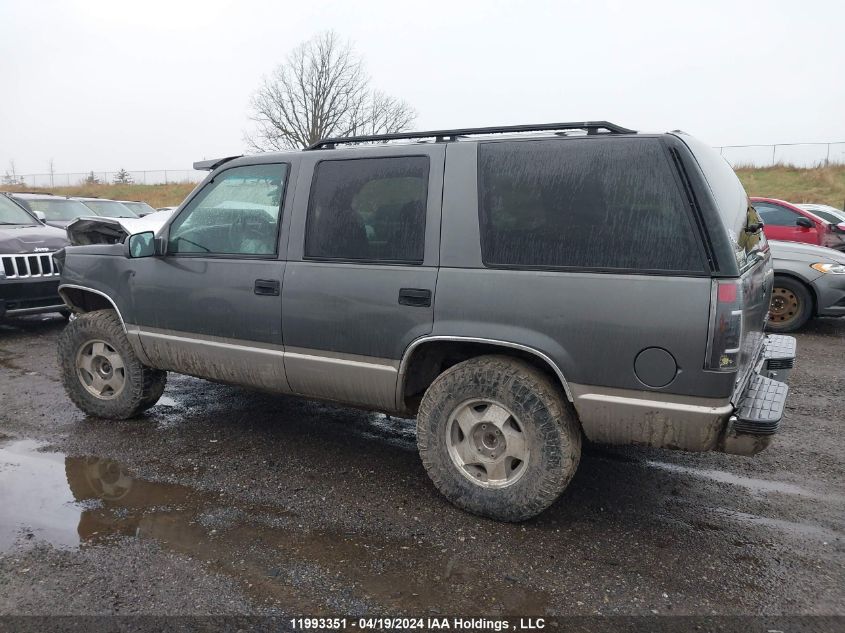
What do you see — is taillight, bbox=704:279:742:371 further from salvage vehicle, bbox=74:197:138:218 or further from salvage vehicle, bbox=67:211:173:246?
salvage vehicle, bbox=74:197:138:218

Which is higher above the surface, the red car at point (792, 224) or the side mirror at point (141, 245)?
the red car at point (792, 224)

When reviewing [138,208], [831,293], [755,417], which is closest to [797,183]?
[831,293]

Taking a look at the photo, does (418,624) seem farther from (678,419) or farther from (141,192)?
(141,192)

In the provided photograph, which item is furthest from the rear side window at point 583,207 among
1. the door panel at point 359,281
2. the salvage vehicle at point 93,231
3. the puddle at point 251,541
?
the salvage vehicle at point 93,231

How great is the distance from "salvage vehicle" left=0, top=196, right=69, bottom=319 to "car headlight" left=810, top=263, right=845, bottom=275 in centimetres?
929

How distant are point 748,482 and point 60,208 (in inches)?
503

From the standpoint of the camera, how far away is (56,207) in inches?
476

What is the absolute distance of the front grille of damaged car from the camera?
7070 mm

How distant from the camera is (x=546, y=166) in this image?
3.00 meters

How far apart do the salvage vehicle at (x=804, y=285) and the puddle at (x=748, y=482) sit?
4.79 m

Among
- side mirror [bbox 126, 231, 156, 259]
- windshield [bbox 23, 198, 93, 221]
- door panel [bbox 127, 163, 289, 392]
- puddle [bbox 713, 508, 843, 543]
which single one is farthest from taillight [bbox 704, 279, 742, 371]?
windshield [bbox 23, 198, 93, 221]

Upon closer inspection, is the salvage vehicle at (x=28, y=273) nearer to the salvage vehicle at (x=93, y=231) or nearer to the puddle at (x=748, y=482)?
the salvage vehicle at (x=93, y=231)

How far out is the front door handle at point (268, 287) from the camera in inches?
143

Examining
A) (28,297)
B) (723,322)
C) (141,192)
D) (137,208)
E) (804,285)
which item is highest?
(141,192)
